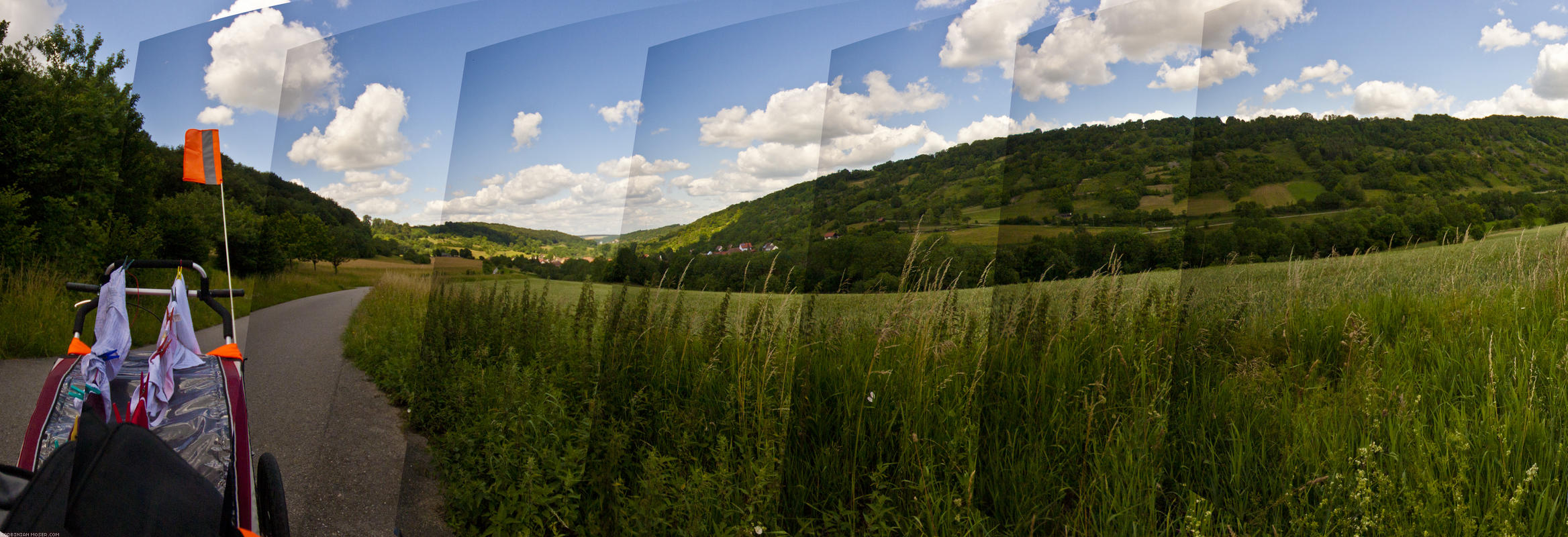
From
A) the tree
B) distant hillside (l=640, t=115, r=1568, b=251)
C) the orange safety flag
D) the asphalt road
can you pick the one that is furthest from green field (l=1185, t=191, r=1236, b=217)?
the tree

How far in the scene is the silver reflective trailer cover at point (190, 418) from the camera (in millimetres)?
3268

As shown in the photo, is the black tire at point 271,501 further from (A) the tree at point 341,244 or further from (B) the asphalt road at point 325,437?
(A) the tree at point 341,244

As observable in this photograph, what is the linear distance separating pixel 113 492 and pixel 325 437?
4.64 m

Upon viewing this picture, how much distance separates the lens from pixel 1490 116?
2.75m

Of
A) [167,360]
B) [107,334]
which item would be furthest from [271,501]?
[107,334]

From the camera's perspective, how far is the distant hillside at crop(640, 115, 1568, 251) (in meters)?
2.82

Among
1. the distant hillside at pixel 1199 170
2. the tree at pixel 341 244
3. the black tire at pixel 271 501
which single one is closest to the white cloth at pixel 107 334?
the black tire at pixel 271 501

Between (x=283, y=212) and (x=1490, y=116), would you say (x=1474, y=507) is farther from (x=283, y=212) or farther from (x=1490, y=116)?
(x=283, y=212)

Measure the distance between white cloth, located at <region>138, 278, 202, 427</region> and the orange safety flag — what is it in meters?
2.86

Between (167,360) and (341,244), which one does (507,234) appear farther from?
(341,244)

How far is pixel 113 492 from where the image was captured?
2.01 metres

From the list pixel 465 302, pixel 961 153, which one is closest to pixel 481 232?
pixel 465 302

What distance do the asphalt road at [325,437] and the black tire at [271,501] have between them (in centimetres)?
77

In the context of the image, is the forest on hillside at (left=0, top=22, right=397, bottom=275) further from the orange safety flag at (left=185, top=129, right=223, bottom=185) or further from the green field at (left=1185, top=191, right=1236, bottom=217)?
the green field at (left=1185, top=191, right=1236, bottom=217)
